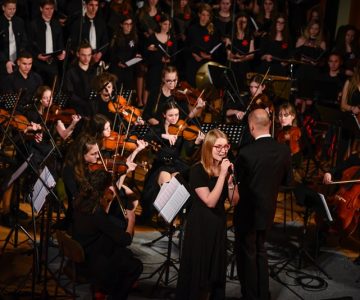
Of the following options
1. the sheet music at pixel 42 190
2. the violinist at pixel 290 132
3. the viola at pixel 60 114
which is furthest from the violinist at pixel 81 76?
the sheet music at pixel 42 190

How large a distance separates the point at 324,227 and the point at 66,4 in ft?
17.3

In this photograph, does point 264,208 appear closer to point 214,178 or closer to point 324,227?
point 214,178

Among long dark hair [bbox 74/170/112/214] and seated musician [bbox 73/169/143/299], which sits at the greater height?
long dark hair [bbox 74/170/112/214]

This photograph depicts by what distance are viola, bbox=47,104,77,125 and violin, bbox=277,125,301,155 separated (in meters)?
2.28

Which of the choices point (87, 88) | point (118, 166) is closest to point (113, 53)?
point (87, 88)

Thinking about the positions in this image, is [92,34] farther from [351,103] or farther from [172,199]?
[172,199]

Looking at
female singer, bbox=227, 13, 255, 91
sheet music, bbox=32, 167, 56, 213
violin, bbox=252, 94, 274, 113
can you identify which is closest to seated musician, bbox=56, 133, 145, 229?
sheet music, bbox=32, 167, 56, 213

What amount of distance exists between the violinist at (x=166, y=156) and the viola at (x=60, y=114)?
1.03 m

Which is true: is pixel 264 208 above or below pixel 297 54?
below

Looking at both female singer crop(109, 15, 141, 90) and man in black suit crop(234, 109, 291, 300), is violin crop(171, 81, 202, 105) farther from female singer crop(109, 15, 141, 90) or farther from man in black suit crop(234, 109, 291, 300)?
man in black suit crop(234, 109, 291, 300)

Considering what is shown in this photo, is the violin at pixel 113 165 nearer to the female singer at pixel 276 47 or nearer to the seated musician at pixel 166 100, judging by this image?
the seated musician at pixel 166 100

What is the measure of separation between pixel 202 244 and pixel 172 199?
1.33 feet

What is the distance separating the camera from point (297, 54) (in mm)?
9555

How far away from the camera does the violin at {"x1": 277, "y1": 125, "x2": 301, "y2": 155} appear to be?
6551 mm
